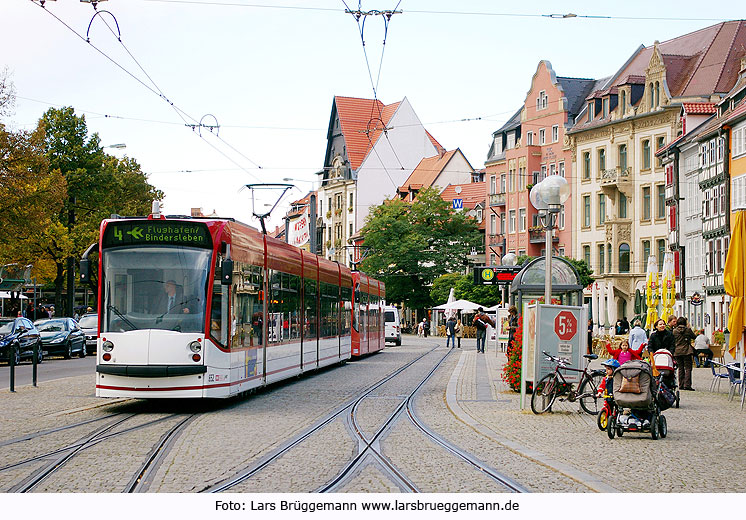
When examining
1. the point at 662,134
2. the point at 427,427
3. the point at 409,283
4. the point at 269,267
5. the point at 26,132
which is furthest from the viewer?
the point at 409,283

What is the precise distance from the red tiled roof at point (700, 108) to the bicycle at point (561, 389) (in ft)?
146

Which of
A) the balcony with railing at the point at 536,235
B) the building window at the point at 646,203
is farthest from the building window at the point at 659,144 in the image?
the balcony with railing at the point at 536,235

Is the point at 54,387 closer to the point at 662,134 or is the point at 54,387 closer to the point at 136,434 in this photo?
the point at 136,434

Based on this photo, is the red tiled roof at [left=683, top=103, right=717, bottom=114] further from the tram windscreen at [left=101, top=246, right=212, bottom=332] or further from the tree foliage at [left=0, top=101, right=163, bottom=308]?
the tram windscreen at [left=101, top=246, right=212, bottom=332]

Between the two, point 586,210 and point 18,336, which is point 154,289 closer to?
point 18,336

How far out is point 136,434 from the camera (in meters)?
14.4

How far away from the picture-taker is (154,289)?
1755 centimetres

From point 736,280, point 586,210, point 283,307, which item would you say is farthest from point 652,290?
point 586,210

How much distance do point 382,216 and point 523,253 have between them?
1230 cm

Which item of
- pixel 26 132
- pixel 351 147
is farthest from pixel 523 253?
pixel 26 132

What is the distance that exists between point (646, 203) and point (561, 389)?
53.9m

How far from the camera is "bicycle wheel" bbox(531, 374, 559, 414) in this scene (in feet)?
59.6

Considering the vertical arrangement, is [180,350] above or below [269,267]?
below
